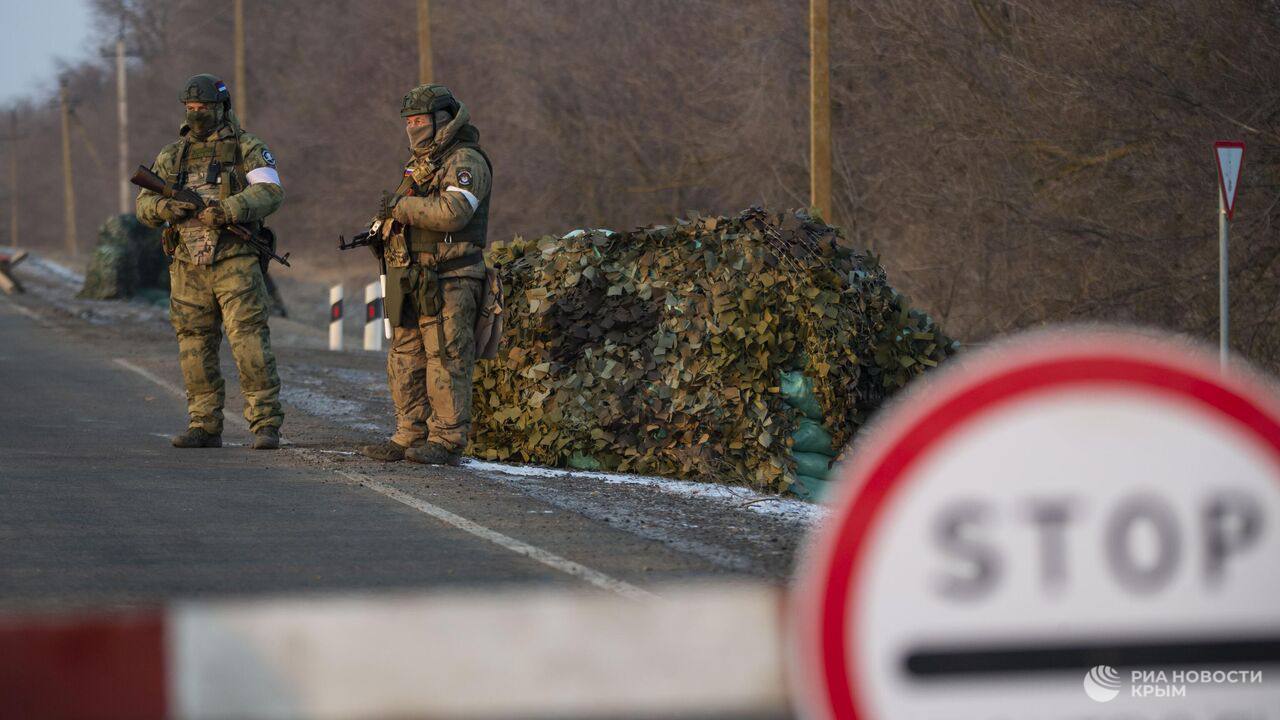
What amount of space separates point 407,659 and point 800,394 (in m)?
7.30

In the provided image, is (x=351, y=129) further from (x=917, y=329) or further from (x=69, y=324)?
(x=917, y=329)

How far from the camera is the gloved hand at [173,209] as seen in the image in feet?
32.0

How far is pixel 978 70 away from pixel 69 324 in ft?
42.5

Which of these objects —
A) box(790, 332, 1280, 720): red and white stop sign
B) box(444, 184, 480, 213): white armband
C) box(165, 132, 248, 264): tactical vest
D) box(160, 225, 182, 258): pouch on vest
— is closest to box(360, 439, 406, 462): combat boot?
box(444, 184, 480, 213): white armband

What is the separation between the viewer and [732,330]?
9125mm

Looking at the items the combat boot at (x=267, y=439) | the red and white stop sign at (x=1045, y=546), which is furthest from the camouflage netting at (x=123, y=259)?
the red and white stop sign at (x=1045, y=546)

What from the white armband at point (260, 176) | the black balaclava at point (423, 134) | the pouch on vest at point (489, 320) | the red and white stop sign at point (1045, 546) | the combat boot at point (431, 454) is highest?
the black balaclava at point (423, 134)

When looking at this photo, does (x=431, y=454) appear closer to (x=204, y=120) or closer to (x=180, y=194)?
(x=180, y=194)

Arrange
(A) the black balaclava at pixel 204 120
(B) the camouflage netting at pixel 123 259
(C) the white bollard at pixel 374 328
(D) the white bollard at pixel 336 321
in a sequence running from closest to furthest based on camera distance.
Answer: (A) the black balaclava at pixel 204 120 → (D) the white bollard at pixel 336 321 → (C) the white bollard at pixel 374 328 → (B) the camouflage netting at pixel 123 259

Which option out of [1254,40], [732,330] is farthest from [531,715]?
[1254,40]

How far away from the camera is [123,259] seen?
2830 centimetres

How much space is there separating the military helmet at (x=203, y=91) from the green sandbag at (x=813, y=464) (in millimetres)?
4030

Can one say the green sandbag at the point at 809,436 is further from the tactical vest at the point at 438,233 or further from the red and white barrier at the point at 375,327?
the red and white barrier at the point at 375,327

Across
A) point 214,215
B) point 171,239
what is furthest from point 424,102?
point 171,239
